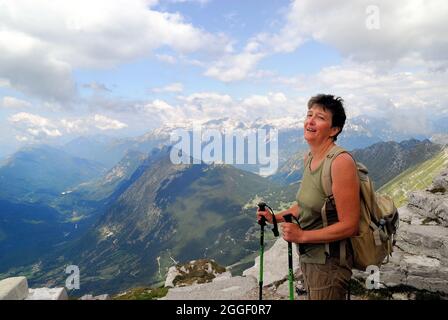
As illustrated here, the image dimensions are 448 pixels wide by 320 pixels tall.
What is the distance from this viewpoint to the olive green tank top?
5713mm

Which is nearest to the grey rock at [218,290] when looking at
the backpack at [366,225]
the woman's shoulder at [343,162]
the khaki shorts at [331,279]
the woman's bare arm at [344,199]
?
the khaki shorts at [331,279]

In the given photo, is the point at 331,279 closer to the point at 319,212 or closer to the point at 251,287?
the point at 319,212

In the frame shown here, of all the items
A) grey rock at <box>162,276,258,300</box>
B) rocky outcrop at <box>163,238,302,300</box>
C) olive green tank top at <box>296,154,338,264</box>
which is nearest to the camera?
olive green tank top at <box>296,154,338,264</box>

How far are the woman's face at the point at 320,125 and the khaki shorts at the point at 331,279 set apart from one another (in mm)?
2005

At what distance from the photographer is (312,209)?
5875 mm

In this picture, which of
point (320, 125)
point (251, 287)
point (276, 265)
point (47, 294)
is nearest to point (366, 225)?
point (320, 125)

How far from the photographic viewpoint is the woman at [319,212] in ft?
17.4

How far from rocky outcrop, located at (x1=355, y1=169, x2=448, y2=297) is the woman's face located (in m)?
10.9

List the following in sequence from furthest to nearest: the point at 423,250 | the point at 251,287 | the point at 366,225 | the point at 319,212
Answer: the point at 251,287
the point at 423,250
the point at 319,212
the point at 366,225

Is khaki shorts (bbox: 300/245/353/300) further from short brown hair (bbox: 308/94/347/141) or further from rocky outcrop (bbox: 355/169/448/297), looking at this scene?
rocky outcrop (bbox: 355/169/448/297)

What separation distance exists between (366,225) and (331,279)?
43.3 inches

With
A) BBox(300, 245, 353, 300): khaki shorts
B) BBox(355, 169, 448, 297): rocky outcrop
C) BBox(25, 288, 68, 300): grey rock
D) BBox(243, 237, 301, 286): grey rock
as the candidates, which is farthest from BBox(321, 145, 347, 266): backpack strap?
BBox(243, 237, 301, 286): grey rock

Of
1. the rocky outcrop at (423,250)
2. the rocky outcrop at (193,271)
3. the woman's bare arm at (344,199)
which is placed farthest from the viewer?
the rocky outcrop at (193,271)

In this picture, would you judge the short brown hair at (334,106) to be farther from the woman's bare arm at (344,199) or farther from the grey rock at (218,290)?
the grey rock at (218,290)
